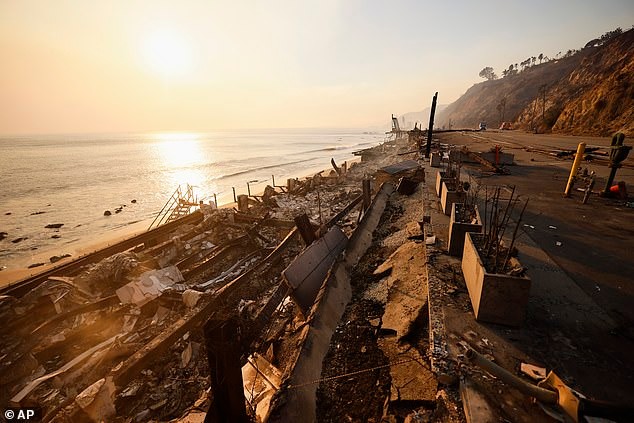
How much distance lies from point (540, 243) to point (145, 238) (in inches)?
613

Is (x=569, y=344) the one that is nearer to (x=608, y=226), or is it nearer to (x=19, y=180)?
(x=608, y=226)

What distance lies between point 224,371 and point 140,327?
6428 millimetres

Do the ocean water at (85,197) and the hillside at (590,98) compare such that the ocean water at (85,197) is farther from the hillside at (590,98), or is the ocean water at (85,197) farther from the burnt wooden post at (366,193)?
the hillside at (590,98)

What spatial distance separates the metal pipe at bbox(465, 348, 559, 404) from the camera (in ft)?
8.30

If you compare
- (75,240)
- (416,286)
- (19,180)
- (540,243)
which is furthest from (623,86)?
(19,180)

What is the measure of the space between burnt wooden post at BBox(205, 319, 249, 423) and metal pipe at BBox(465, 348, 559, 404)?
2.70 m

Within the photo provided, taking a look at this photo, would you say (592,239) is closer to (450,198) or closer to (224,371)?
(450,198)

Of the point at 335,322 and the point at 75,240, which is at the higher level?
the point at 335,322

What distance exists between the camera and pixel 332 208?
1830cm

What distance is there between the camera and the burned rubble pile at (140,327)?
5449mm

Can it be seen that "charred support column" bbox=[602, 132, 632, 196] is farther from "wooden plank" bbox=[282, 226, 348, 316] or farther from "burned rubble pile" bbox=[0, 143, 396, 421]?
"burned rubble pile" bbox=[0, 143, 396, 421]

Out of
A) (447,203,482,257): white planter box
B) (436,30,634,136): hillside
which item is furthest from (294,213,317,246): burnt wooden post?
(436,30,634,136): hillside

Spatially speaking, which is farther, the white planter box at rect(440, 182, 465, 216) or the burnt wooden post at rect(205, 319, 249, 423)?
the white planter box at rect(440, 182, 465, 216)

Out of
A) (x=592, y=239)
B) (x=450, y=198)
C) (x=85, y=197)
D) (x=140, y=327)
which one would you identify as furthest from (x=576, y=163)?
(x=85, y=197)
